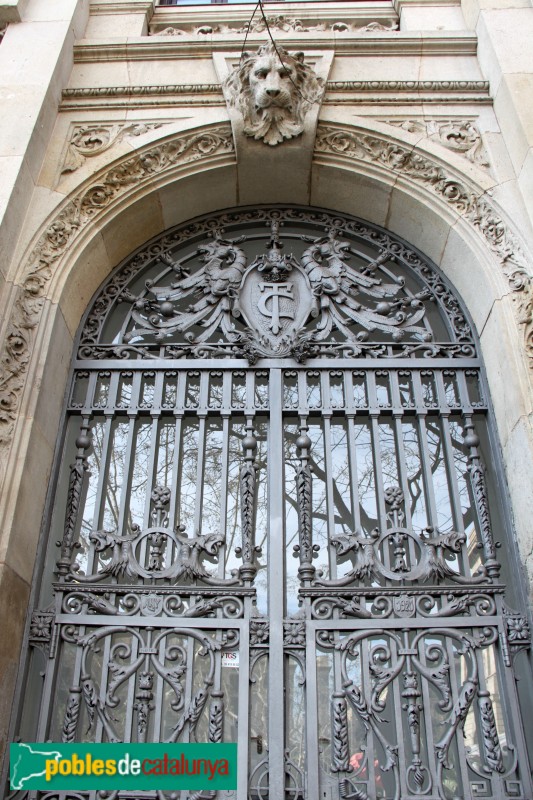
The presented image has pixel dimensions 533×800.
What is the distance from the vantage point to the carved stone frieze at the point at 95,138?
19.6 feet

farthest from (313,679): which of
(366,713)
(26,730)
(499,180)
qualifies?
(499,180)

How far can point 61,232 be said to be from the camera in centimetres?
561

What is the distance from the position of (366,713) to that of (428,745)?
Result: 41 cm

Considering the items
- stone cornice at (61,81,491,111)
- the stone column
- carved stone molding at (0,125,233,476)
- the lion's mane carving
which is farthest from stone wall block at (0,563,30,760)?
stone cornice at (61,81,491,111)

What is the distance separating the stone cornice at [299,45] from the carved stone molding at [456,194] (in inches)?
39.1

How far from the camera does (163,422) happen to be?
5516 millimetres

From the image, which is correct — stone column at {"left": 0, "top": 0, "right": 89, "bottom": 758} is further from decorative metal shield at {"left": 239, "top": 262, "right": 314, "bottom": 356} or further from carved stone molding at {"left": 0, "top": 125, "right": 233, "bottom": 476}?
decorative metal shield at {"left": 239, "top": 262, "right": 314, "bottom": 356}

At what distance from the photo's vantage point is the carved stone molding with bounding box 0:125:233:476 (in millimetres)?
4859

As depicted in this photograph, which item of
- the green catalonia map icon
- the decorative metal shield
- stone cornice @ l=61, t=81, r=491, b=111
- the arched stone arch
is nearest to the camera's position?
the green catalonia map icon

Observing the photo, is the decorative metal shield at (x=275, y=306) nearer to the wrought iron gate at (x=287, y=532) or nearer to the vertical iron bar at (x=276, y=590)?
the wrought iron gate at (x=287, y=532)

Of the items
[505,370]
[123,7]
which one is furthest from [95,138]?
[505,370]

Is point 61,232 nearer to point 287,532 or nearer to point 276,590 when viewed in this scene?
point 287,532

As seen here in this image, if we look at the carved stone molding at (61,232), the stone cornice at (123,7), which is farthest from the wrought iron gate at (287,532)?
the stone cornice at (123,7)

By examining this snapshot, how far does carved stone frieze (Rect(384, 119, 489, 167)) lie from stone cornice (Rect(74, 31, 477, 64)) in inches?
35.0
